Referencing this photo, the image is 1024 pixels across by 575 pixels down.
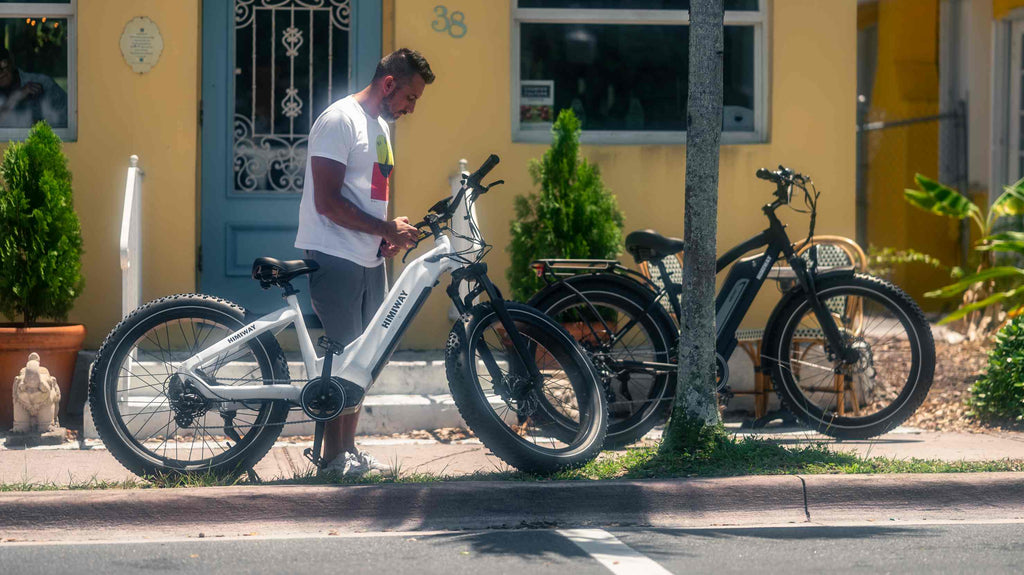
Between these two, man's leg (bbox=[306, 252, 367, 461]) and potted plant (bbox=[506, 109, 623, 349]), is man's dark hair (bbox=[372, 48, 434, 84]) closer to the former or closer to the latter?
man's leg (bbox=[306, 252, 367, 461])

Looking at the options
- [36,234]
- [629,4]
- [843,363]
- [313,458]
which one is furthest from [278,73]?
[843,363]

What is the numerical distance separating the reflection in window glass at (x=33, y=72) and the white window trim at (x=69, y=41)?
0.15 feet

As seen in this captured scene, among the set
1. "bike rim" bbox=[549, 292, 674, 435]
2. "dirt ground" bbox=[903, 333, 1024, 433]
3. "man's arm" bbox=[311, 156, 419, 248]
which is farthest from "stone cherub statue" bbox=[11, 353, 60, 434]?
"dirt ground" bbox=[903, 333, 1024, 433]

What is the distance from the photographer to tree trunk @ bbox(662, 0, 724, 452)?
6293 mm

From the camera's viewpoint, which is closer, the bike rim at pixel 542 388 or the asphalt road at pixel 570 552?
the asphalt road at pixel 570 552

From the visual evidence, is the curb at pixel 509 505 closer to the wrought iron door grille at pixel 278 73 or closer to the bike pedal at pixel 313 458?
the bike pedal at pixel 313 458

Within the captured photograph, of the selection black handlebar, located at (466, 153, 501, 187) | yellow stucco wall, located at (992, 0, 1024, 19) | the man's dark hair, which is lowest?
black handlebar, located at (466, 153, 501, 187)

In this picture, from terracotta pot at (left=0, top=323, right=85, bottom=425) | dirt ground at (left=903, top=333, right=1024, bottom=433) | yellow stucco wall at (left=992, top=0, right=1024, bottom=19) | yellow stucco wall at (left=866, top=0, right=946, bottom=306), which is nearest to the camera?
terracotta pot at (left=0, top=323, right=85, bottom=425)

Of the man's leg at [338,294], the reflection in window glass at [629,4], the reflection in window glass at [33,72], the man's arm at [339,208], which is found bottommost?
the man's leg at [338,294]

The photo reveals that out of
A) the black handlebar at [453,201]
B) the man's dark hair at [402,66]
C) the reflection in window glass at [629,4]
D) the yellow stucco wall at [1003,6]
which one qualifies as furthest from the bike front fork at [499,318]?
the yellow stucco wall at [1003,6]

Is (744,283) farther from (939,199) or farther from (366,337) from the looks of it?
(939,199)

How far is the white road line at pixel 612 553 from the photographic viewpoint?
480cm

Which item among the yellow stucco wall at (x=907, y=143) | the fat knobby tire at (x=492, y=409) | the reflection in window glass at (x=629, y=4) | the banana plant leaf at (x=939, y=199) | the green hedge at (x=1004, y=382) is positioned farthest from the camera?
the yellow stucco wall at (x=907, y=143)

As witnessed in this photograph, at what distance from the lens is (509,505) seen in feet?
18.7
